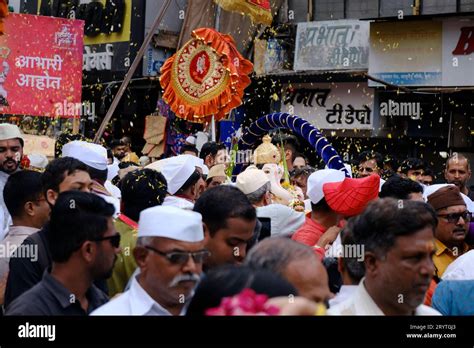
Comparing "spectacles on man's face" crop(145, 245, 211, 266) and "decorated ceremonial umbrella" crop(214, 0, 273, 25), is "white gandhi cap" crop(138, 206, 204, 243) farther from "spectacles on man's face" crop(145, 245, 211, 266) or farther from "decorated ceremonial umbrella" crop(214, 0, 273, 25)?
"decorated ceremonial umbrella" crop(214, 0, 273, 25)

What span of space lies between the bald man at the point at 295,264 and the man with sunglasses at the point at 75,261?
0.89 m

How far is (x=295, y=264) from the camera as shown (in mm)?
3168

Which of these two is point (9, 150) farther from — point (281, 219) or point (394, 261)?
point (394, 261)

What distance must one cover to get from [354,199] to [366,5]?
458 inches

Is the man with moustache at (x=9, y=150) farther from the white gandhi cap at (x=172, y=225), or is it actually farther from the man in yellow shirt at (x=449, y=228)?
the white gandhi cap at (x=172, y=225)

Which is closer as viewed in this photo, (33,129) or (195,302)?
(195,302)

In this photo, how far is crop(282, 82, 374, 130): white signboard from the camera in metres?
15.9

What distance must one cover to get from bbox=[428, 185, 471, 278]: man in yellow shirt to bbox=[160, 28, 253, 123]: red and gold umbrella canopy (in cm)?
440

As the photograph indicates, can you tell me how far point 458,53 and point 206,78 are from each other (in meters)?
5.89

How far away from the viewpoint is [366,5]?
53.9ft

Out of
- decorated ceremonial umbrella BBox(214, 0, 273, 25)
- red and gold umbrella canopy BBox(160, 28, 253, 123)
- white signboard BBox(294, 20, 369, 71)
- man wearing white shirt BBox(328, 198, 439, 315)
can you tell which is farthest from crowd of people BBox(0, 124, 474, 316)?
white signboard BBox(294, 20, 369, 71)

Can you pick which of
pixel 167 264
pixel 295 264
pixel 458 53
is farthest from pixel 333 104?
pixel 295 264

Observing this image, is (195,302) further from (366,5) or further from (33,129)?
(366,5)

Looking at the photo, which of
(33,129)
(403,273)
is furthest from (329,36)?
(403,273)
